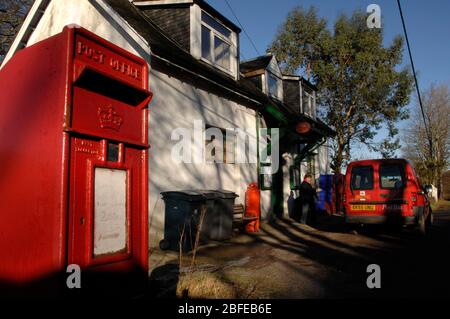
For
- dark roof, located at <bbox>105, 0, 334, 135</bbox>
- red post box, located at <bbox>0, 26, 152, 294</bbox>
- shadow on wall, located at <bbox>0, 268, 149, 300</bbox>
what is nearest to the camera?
shadow on wall, located at <bbox>0, 268, 149, 300</bbox>

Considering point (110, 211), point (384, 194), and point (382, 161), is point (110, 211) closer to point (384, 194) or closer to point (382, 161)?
point (384, 194)

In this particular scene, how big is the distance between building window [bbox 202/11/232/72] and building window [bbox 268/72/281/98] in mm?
4176

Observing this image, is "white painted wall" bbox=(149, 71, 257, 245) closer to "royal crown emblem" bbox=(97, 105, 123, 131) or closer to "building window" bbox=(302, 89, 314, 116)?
"royal crown emblem" bbox=(97, 105, 123, 131)

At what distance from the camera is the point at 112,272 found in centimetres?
320

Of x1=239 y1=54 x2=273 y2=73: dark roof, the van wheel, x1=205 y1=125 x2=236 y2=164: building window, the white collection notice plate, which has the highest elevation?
x1=239 y1=54 x2=273 y2=73: dark roof

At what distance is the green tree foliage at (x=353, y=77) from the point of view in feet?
78.8

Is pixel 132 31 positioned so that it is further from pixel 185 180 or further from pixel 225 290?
pixel 225 290

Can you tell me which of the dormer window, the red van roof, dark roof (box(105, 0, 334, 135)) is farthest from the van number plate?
the dormer window

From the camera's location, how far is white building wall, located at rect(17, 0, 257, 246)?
822 centimetres

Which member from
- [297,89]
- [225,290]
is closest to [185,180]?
[225,290]

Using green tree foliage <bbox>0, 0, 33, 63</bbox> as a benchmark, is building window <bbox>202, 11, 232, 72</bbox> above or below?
below

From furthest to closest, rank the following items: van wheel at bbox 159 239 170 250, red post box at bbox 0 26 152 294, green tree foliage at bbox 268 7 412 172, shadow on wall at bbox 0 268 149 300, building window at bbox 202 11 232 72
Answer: green tree foliage at bbox 268 7 412 172
building window at bbox 202 11 232 72
van wheel at bbox 159 239 170 250
red post box at bbox 0 26 152 294
shadow on wall at bbox 0 268 149 300

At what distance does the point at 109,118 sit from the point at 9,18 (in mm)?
18035
